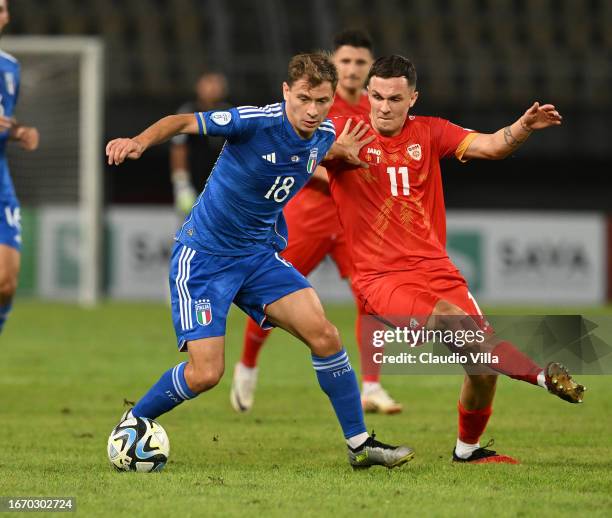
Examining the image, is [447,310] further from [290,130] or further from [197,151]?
[197,151]

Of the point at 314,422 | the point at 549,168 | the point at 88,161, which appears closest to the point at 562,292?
the point at 549,168

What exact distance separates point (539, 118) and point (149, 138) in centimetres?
186

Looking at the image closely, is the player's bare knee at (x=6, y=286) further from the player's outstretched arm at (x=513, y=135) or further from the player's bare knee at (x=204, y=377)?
the player's outstretched arm at (x=513, y=135)

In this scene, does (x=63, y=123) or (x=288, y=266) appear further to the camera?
(x=63, y=123)

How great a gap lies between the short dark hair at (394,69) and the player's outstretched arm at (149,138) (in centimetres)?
105

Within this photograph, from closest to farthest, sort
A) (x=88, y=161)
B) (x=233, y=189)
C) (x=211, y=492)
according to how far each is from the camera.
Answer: (x=211, y=492), (x=233, y=189), (x=88, y=161)

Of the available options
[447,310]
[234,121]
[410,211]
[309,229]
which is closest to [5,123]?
[309,229]

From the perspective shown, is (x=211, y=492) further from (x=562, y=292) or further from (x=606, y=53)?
(x=606, y=53)

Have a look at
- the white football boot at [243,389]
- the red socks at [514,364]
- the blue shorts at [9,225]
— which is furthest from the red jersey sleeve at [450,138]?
the blue shorts at [9,225]

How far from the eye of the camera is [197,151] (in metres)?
20.2

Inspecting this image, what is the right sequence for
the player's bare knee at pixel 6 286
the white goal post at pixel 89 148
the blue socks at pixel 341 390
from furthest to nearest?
the white goal post at pixel 89 148 → the player's bare knee at pixel 6 286 → the blue socks at pixel 341 390

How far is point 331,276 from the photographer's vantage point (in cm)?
1850

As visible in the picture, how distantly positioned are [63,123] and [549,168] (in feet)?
27.8

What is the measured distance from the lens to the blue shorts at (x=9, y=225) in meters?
7.68
